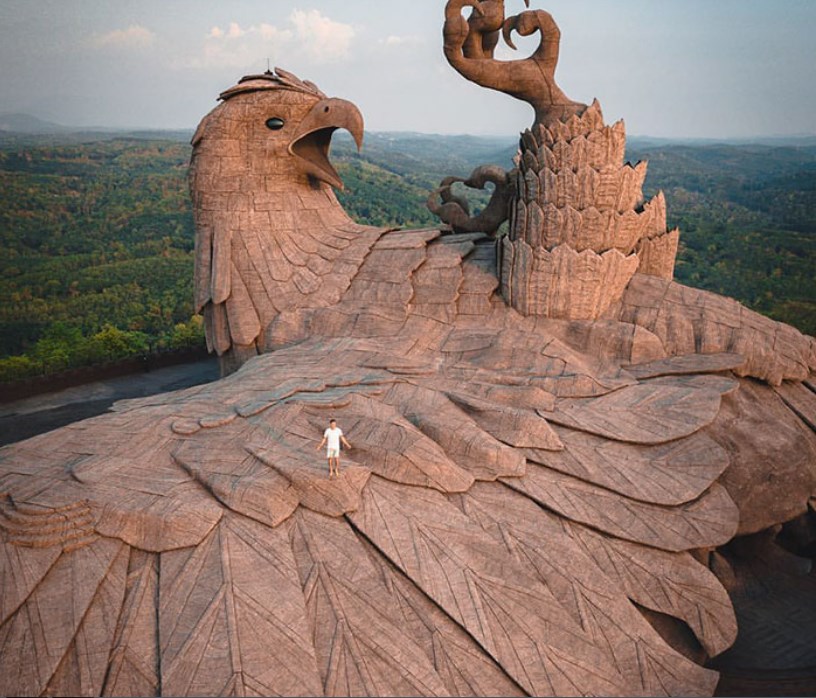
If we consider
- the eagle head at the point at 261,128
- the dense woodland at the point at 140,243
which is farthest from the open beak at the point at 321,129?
the dense woodland at the point at 140,243

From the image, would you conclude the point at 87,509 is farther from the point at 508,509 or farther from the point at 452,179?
the point at 452,179

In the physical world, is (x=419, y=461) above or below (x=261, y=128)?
below

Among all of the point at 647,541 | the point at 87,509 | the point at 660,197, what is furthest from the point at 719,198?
the point at 87,509

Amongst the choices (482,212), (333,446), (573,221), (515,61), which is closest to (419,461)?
(333,446)

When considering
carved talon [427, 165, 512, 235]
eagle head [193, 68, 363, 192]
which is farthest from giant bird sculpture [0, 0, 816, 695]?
carved talon [427, 165, 512, 235]

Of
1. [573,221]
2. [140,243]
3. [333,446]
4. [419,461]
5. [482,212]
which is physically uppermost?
[573,221]

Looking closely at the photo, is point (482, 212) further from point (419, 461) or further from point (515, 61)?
point (419, 461)
